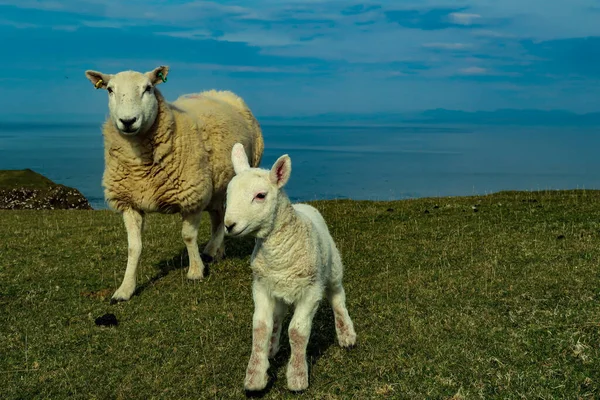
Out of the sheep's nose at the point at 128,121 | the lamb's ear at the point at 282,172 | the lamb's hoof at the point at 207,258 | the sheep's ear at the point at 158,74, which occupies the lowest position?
the lamb's hoof at the point at 207,258

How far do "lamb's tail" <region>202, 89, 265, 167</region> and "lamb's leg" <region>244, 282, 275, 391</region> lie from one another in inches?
312

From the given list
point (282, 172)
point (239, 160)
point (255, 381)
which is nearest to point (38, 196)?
point (239, 160)

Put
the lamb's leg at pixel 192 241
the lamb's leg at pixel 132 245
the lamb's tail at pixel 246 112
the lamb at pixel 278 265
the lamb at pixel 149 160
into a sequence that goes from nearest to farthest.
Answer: the lamb at pixel 278 265 → the lamb at pixel 149 160 → the lamb's leg at pixel 132 245 → the lamb's leg at pixel 192 241 → the lamb's tail at pixel 246 112

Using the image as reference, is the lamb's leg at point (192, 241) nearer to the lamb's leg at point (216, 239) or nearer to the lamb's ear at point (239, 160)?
the lamb's leg at point (216, 239)

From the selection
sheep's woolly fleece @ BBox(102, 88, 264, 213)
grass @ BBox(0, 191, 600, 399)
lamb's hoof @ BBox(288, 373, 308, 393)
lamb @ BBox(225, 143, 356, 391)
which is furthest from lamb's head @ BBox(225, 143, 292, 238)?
sheep's woolly fleece @ BBox(102, 88, 264, 213)

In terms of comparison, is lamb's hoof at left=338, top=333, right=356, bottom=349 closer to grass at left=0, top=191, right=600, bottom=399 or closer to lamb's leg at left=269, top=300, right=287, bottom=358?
grass at left=0, top=191, right=600, bottom=399

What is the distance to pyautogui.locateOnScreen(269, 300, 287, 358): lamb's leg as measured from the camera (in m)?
6.88

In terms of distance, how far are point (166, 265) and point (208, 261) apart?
0.91m

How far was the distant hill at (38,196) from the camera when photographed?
26094 mm

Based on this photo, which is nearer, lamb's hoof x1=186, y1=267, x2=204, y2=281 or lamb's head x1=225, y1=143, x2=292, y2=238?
lamb's head x1=225, y1=143, x2=292, y2=238

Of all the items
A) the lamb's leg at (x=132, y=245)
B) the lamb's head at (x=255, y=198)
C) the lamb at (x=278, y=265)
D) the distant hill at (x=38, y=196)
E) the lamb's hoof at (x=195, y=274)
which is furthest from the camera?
the distant hill at (x=38, y=196)

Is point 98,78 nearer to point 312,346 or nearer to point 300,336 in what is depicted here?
point 312,346

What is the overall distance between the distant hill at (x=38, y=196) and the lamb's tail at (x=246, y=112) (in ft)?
47.5

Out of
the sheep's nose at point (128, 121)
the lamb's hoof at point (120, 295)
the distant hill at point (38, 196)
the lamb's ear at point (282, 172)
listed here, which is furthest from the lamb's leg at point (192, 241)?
the distant hill at point (38, 196)
